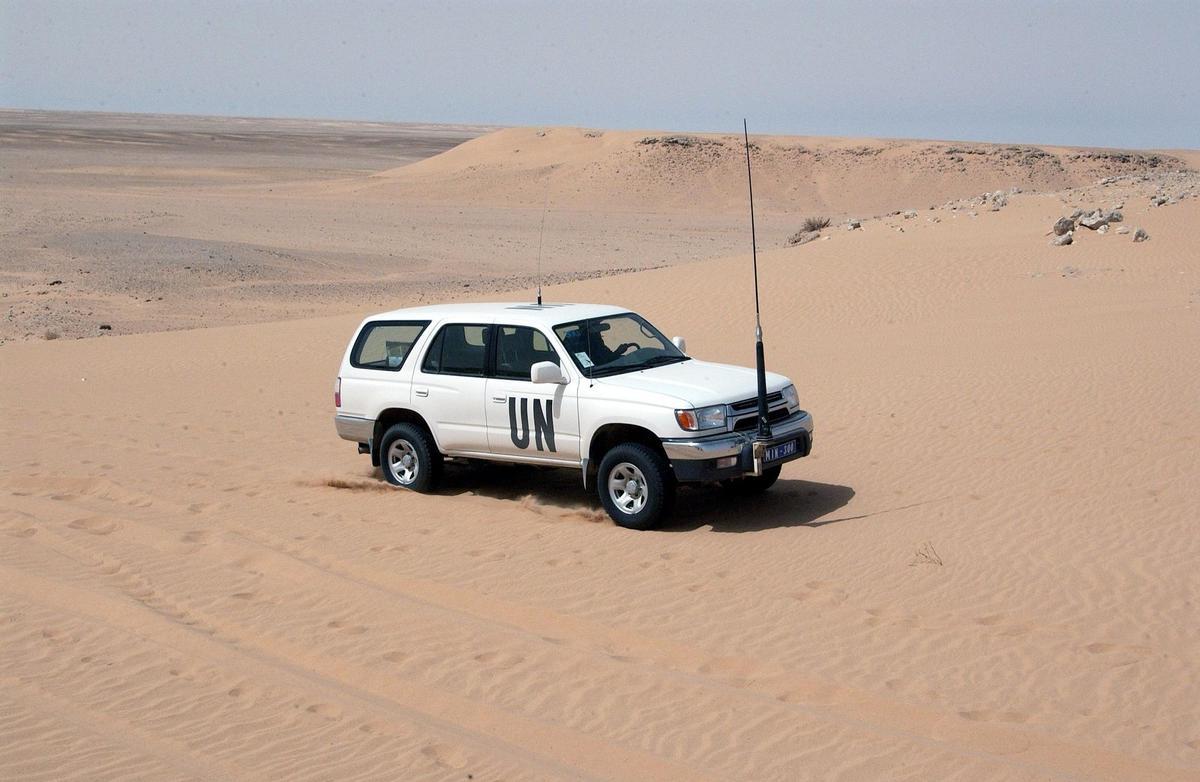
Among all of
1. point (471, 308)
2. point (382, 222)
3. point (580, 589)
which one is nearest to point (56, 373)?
point (471, 308)

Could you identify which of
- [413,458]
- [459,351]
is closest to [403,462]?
[413,458]

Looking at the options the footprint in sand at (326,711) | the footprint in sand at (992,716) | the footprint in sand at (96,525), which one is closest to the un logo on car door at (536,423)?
the footprint in sand at (96,525)

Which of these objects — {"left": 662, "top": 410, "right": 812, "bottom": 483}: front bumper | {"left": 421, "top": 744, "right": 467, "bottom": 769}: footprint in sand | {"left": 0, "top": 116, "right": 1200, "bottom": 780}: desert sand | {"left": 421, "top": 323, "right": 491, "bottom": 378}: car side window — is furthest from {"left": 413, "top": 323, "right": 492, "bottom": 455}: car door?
{"left": 421, "top": 744, "right": 467, "bottom": 769}: footprint in sand

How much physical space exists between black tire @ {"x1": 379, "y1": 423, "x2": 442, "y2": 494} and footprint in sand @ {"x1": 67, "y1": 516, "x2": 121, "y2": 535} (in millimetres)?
2428

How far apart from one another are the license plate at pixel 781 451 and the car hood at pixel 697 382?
46cm

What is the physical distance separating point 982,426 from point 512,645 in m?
7.72

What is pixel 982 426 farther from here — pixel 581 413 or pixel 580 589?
pixel 580 589

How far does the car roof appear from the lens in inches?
417

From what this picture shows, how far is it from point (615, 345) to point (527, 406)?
1001 millimetres

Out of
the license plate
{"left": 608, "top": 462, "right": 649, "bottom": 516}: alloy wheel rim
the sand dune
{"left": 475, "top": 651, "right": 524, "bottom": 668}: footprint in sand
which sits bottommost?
{"left": 475, "top": 651, "right": 524, "bottom": 668}: footprint in sand

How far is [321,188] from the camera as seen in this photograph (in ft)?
237

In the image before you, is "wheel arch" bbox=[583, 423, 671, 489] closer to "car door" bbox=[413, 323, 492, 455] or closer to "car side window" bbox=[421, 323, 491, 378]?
"car door" bbox=[413, 323, 492, 455]

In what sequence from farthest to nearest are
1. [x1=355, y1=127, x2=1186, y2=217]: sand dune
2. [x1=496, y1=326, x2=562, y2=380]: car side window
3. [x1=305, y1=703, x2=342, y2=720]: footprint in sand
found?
[x1=355, y1=127, x2=1186, y2=217]: sand dune → [x1=496, y1=326, x2=562, y2=380]: car side window → [x1=305, y1=703, x2=342, y2=720]: footprint in sand

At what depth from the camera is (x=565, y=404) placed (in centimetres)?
1008
